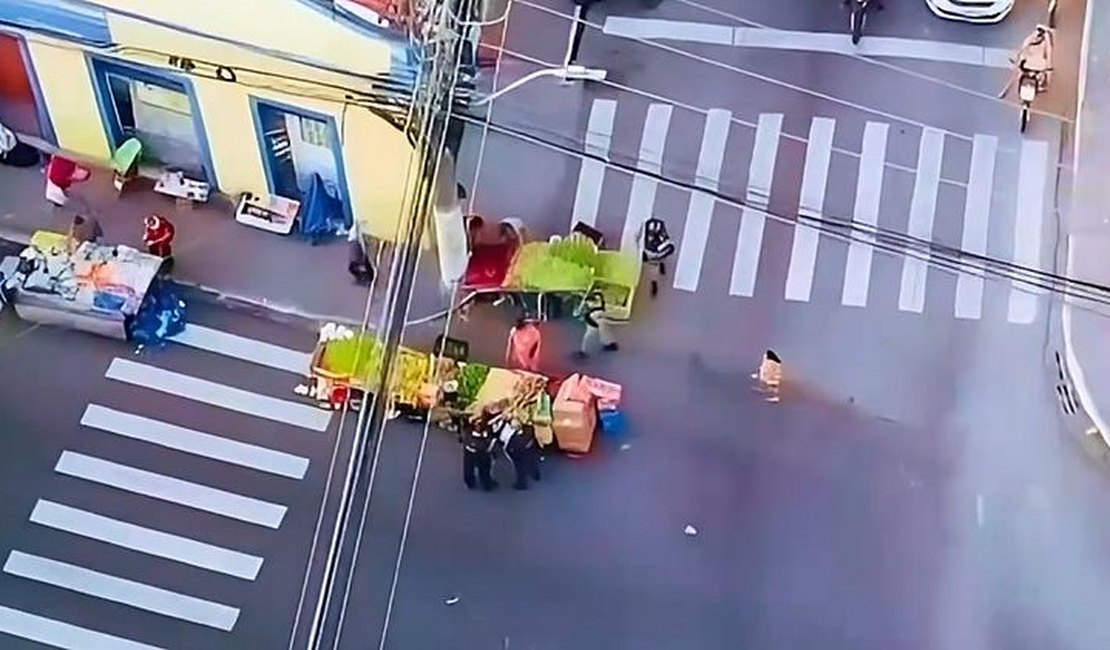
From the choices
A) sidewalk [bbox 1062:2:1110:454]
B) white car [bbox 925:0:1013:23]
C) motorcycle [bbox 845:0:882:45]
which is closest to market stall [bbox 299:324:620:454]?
sidewalk [bbox 1062:2:1110:454]

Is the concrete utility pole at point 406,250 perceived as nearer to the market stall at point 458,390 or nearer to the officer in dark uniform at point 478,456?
the market stall at point 458,390

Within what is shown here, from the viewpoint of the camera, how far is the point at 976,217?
906 inches

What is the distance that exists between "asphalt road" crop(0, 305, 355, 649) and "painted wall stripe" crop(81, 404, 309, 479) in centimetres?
3

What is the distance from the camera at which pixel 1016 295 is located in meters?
22.5

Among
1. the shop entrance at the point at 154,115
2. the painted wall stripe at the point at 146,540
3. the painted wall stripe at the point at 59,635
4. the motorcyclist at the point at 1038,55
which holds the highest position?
the motorcyclist at the point at 1038,55

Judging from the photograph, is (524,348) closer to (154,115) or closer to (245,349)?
(245,349)

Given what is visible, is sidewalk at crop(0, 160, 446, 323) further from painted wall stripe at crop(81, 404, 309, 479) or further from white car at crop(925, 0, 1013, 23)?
white car at crop(925, 0, 1013, 23)

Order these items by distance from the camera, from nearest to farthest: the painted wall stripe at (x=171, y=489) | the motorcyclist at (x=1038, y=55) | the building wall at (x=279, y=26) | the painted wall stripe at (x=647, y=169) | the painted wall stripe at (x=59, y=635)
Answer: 1. the painted wall stripe at (x=59, y=635)
2. the building wall at (x=279, y=26)
3. the painted wall stripe at (x=171, y=489)
4. the painted wall stripe at (x=647, y=169)
5. the motorcyclist at (x=1038, y=55)

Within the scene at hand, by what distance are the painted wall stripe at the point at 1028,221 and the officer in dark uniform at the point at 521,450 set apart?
5863mm

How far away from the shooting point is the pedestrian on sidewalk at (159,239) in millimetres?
22641

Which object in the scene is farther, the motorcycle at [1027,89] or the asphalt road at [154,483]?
the motorcycle at [1027,89]

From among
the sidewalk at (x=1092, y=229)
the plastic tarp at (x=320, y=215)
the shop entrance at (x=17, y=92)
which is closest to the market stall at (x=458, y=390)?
the plastic tarp at (x=320, y=215)

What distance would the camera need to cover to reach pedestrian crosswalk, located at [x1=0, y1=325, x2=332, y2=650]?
787 inches

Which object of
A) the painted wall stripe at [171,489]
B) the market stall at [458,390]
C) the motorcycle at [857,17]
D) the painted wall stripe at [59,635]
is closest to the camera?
the painted wall stripe at [59,635]
